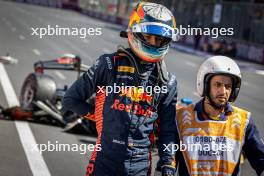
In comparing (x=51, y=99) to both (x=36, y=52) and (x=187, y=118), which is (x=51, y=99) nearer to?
(x=187, y=118)

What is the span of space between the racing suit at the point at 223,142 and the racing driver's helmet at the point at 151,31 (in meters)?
0.57

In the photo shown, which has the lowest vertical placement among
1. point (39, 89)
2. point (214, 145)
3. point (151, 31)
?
point (39, 89)

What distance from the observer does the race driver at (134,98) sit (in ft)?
14.0

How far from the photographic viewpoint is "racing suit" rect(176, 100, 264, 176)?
4.40 meters

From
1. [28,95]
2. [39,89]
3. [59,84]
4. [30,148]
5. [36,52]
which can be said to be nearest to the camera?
[30,148]

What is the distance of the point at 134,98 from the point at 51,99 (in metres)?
7.16

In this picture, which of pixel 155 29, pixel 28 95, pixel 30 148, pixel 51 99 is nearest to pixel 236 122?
pixel 155 29

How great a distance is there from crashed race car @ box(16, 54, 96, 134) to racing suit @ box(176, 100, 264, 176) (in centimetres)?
637

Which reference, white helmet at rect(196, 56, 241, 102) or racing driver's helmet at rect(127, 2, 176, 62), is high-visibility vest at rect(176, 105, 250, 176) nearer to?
white helmet at rect(196, 56, 241, 102)

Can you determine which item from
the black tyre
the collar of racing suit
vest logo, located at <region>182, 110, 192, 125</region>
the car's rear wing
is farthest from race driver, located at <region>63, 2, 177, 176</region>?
the black tyre

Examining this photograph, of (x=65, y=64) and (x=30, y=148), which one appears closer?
(x=30, y=148)

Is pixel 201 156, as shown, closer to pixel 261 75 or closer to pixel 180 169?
pixel 180 169

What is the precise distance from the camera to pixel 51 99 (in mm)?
11305

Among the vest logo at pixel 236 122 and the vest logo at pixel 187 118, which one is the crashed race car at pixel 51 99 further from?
the vest logo at pixel 236 122
